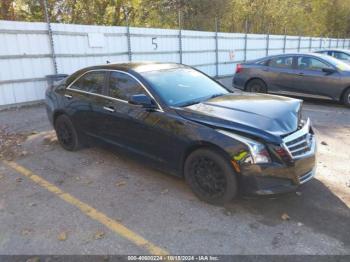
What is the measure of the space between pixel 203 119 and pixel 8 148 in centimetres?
413

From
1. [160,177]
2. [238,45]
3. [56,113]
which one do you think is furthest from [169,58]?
[160,177]

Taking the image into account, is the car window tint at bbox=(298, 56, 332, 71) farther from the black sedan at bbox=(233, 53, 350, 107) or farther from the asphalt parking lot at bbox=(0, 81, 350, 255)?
the asphalt parking lot at bbox=(0, 81, 350, 255)

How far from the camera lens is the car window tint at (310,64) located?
9.18 m

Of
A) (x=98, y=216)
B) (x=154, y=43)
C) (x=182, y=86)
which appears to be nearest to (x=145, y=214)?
(x=98, y=216)

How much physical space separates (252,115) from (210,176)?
853 mm

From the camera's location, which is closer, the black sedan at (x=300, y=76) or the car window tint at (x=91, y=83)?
the car window tint at (x=91, y=83)

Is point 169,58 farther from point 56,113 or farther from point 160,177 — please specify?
point 160,177

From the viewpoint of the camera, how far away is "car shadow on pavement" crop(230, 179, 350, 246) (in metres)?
3.44

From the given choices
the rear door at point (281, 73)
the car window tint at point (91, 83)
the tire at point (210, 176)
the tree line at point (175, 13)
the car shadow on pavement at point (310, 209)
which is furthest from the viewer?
the tree line at point (175, 13)

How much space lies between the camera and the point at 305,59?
945cm

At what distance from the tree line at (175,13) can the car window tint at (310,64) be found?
6.34 meters

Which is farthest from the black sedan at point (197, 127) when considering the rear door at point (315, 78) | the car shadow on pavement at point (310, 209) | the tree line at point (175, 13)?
the tree line at point (175, 13)

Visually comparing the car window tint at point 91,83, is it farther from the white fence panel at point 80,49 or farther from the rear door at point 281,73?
the rear door at point 281,73

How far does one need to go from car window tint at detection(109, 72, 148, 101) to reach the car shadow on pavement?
1964mm
